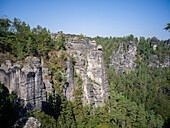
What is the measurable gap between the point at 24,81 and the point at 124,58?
98.4 meters

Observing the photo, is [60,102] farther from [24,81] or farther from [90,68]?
[90,68]

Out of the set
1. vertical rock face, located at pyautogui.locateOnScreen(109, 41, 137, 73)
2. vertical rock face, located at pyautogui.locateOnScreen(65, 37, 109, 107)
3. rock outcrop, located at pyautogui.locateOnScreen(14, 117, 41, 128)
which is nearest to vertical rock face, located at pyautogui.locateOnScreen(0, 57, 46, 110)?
rock outcrop, located at pyautogui.locateOnScreen(14, 117, 41, 128)

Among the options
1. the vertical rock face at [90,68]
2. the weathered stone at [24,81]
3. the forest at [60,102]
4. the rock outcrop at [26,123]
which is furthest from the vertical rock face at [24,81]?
the vertical rock face at [90,68]

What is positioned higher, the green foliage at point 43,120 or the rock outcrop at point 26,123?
the rock outcrop at point 26,123

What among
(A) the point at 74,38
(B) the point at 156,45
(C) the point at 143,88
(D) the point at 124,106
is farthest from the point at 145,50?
(A) the point at 74,38

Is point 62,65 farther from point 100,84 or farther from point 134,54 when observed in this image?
point 134,54

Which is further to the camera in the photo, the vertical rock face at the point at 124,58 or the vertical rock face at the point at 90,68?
the vertical rock face at the point at 124,58

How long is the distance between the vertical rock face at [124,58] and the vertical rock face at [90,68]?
200 feet

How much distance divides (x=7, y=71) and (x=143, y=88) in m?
60.6

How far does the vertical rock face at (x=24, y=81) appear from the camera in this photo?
1856 cm

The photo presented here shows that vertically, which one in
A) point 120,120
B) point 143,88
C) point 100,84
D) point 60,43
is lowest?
point 120,120

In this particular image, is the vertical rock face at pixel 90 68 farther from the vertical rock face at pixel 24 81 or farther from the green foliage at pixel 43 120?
the vertical rock face at pixel 24 81

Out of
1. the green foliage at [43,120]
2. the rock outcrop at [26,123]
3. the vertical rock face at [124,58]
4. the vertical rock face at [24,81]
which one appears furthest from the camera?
the vertical rock face at [124,58]

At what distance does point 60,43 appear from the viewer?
37.7m
